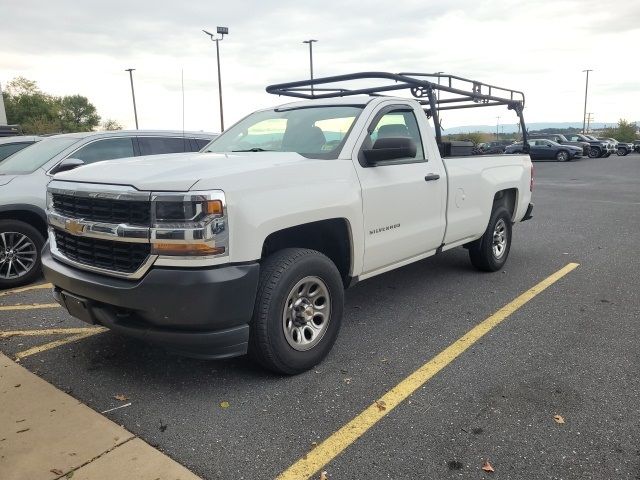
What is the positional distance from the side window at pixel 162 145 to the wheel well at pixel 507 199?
4216mm

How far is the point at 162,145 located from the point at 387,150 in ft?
13.9

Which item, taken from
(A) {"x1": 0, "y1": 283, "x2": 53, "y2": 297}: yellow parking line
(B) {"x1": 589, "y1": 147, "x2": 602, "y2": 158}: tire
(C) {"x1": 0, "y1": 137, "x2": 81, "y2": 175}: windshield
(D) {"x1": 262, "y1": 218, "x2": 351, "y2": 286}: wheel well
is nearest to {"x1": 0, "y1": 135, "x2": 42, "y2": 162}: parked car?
(C) {"x1": 0, "y1": 137, "x2": 81, "y2": 175}: windshield

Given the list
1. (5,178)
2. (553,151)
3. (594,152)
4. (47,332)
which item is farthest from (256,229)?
(594,152)

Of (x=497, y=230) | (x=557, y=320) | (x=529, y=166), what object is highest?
(x=529, y=166)

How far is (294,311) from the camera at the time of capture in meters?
3.60

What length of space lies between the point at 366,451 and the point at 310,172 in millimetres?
1806

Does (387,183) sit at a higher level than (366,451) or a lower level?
higher

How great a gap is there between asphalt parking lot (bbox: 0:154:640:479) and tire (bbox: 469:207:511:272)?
0.51 meters

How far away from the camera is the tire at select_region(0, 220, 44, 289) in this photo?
18.6 ft

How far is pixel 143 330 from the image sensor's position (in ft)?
10.3

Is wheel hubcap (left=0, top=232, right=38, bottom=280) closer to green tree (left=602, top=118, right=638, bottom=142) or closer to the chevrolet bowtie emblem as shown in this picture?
the chevrolet bowtie emblem

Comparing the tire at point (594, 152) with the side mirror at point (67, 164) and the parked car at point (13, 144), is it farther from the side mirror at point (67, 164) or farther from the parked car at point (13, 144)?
the side mirror at point (67, 164)

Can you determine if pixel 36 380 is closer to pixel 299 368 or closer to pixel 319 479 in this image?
pixel 299 368

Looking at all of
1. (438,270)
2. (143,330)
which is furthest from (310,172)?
(438,270)
